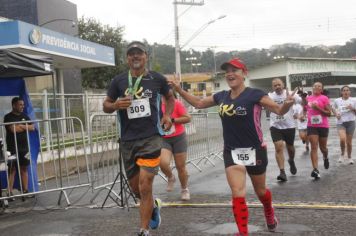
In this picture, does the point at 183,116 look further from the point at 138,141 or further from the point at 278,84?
the point at 138,141

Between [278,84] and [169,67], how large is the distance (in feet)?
207

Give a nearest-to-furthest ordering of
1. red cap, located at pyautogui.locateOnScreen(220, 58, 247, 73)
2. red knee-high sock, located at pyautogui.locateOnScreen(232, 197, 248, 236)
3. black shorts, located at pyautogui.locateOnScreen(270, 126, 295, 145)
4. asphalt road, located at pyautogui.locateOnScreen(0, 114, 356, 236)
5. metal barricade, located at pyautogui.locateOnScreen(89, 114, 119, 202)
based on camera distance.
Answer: red knee-high sock, located at pyautogui.locateOnScreen(232, 197, 248, 236) → red cap, located at pyautogui.locateOnScreen(220, 58, 247, 73) → asphalt road, located at pyautogui.locateOnScreen(0, 114, 356, 236) → metal barricade, located at pyautogui.locateOnScreen(89, 114, 119, 202) → black shorts, located at pyautogui.locateOnScreen(270, 126, 295, 145)

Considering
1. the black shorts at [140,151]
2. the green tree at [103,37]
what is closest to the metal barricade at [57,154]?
the black shorts at [140,151]

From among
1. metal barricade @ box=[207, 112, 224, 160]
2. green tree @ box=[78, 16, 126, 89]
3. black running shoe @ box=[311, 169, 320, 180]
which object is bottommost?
black running shoe @ box=[311, 169, 320, 180]

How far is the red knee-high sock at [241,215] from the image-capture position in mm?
4977

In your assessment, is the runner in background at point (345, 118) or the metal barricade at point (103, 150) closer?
the metal barricade at point (103, 150)

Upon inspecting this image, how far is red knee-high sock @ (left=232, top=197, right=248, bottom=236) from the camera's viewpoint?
4.98 metres

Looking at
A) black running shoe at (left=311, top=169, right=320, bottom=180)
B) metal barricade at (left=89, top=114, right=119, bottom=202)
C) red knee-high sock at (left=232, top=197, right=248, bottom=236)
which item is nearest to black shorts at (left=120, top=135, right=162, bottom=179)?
red knee-high sock at (left=232, top=197, right=248, bottom=236)

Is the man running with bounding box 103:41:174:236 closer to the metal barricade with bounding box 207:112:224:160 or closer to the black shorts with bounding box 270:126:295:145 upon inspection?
the black shorts with bounding box 270:126:295:145

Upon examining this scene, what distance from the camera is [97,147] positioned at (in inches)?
337

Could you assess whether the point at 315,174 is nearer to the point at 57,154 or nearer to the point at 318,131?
the point at 318,131

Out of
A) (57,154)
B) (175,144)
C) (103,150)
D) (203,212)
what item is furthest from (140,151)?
(57,154)

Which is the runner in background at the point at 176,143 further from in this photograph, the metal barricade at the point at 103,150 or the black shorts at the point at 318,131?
the black shorts at the point at 318,131

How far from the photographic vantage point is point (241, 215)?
4.99 meters
